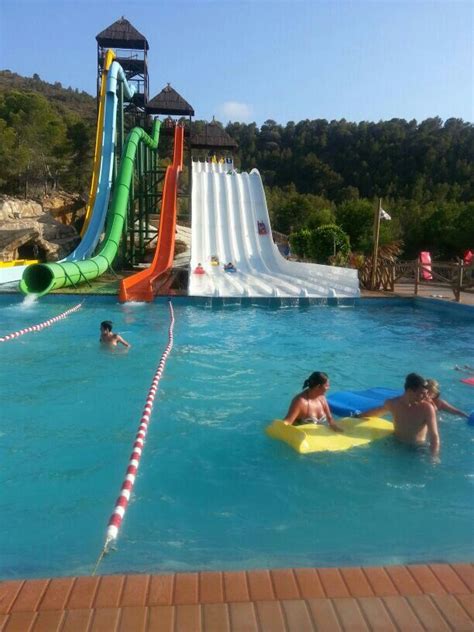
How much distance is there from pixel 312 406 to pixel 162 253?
10120 mm

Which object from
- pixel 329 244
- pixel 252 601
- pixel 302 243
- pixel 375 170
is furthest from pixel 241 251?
pixel 375 170

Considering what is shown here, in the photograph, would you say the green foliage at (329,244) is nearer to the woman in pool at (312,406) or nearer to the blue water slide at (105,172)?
the blue water slide at (105,172)

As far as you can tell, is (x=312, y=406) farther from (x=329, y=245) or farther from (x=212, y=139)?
(x=212, y=139)

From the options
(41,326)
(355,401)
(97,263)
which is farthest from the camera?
(97,263)

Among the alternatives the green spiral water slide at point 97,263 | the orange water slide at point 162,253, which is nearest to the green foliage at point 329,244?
the orange water slide at point 162,253

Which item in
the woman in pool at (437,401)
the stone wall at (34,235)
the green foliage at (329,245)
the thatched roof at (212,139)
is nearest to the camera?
the woman in pool at (437,401)

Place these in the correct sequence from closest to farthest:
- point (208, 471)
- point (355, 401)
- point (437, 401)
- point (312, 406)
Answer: point (208, 471) < point (312, 406) < point (437, 401) < point (355, 401)

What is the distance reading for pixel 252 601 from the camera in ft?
6.61

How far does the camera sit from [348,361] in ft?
23.4

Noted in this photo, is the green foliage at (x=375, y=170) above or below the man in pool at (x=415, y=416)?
above

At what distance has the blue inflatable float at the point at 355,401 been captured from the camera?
15.3 feet

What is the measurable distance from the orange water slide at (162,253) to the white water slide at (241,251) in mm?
616

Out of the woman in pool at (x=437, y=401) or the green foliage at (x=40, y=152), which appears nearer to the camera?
the woman in pool at (x=437, y=401)

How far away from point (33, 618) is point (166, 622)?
451 mm
